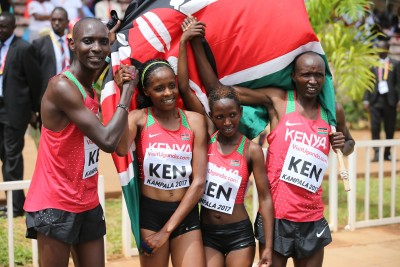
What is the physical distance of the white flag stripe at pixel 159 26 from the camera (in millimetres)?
4520

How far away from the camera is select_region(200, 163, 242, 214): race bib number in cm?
435

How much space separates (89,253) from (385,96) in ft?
30.3

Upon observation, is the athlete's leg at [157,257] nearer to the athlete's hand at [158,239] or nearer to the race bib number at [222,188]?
the athlete's hand at [158,239]

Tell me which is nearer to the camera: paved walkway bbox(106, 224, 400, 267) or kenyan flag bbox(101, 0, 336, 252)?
kenyan flag bbox(101, 0, 336, 252)

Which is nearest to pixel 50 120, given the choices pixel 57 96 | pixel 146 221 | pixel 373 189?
pixel 57 96

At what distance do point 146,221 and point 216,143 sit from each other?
2.14ft

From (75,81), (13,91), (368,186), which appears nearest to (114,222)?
(13,91)

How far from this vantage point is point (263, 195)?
440cm

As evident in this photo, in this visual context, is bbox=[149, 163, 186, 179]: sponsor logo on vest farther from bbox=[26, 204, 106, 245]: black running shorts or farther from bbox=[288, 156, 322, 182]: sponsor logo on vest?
bbox=[288, 156, 322, 182]: sponsor logo on vest

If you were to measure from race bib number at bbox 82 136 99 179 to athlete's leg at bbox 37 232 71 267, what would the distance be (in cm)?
39

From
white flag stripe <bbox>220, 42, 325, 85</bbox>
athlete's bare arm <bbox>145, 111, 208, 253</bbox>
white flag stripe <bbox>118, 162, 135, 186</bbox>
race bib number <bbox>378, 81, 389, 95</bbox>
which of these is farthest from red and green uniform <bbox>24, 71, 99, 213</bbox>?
race bib number <bbox>378, 81, 389, 95</bbox>

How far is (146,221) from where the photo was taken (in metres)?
4.31

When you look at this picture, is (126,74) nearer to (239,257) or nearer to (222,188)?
(222,188)

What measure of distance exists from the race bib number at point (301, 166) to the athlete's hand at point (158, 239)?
826 millimetres
